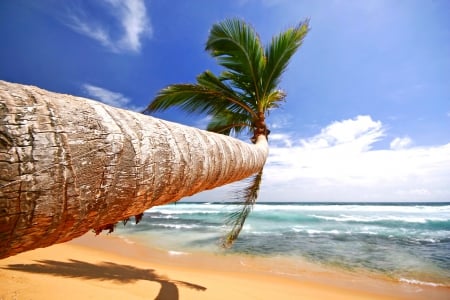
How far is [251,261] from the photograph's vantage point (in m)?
10.5

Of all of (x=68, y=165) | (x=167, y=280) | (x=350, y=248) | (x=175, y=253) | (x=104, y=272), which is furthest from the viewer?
(x=350, y=248)

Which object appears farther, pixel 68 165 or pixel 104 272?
pixel 104 272

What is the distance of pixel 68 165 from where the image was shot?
0.81 m

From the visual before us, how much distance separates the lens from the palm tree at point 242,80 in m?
5.71

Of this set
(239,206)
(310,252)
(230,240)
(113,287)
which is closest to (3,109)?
(239,206)

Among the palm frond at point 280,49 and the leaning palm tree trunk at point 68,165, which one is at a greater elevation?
the palm frond at point 280,49

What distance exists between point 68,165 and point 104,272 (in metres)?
8.40

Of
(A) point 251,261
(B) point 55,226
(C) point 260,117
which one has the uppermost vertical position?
(C) point 260,117

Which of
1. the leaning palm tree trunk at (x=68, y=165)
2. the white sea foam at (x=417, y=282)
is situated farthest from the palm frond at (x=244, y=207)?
the white sea foam at (x=417, y=282)

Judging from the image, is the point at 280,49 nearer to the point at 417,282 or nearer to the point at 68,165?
the point at 68,165

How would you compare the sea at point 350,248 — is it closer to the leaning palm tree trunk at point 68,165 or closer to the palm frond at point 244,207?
the palm frond at point 244,207

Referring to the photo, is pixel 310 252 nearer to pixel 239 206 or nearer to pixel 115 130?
pixel 239 206

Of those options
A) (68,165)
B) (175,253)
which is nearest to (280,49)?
(68,165)

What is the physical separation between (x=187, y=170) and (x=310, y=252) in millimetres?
12153
